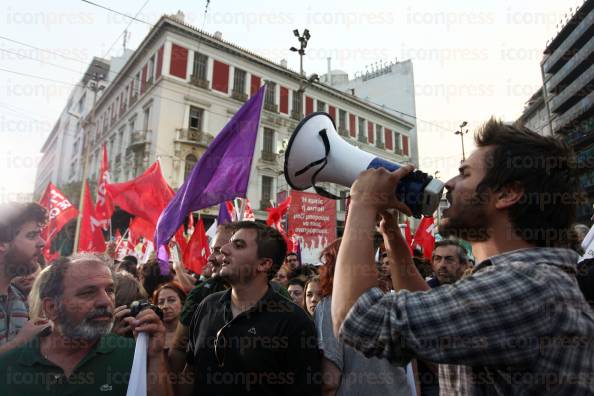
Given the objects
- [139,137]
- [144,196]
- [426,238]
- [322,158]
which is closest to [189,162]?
[139,137]

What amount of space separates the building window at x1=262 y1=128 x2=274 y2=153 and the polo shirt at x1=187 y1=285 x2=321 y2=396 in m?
23.7

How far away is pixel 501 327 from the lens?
100 cm

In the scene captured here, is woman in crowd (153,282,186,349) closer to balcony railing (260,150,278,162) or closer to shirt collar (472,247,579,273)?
shirt collar (472,247,579,273)

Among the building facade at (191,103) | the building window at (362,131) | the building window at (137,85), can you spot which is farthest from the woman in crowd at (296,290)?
the building window at (362,131)

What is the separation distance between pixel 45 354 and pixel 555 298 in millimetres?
2246

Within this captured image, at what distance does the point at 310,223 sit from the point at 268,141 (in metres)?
16.6

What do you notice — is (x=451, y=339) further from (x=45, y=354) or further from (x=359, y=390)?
(x=45, y=354)

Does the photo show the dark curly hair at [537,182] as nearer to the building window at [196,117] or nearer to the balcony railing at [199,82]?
the building window at [196,117]

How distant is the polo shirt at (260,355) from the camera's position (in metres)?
2.18

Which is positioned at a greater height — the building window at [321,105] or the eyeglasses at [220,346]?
the building window at [321,105]

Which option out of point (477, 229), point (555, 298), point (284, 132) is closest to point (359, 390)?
point (477, 229)

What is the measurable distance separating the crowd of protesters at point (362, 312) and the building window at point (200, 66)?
2143 centimetres

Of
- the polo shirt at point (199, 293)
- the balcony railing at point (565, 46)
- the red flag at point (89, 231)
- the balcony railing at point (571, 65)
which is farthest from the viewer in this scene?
the balcony railing at point (571, 65)

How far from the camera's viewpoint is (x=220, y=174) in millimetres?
4715
